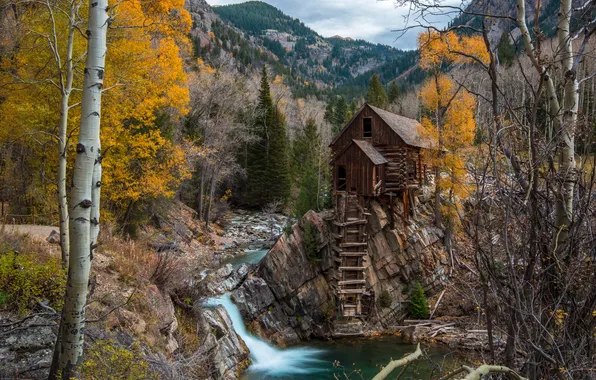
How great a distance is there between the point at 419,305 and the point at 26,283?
15205 mm

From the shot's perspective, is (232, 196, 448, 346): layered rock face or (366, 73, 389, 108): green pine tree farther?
(366, 73, 389, 108): green pine tree

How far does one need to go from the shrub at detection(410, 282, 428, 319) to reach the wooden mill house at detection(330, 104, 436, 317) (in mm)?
2012

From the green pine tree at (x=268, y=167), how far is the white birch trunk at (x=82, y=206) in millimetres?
31403

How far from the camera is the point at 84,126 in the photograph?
4324 millimetres

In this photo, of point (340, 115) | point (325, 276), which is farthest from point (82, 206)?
point (340, 115)

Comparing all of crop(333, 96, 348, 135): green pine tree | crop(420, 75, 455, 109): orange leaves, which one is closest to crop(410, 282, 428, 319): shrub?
crop(420, 75, 455, 109): orange leaves

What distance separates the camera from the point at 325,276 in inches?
703

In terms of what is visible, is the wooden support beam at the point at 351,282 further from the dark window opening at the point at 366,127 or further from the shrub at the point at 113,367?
the shrub at the point at 113,367

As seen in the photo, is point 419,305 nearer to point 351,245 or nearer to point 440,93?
point 351,245

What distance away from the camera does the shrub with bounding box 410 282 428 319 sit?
1694 cm

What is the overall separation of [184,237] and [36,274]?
18645 millimetres

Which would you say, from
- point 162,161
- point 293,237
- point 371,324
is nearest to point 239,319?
point 293,237

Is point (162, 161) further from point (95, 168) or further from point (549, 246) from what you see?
point (549, 246)

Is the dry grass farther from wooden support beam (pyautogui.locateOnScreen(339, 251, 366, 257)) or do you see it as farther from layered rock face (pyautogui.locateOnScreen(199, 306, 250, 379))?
wooden support beam (pyautogui.locateOnScreen(339, 251, 366, 257))
